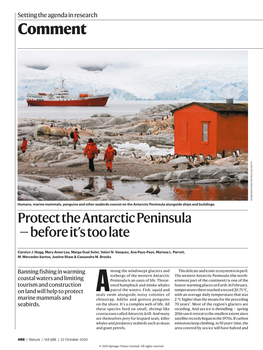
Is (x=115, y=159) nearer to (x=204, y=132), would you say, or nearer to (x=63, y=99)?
(x=63, y=99)

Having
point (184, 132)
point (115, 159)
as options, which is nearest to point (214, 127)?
point (184, 132)

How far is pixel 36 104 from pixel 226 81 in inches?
260

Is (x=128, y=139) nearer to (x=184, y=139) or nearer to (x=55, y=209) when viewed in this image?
(x=184, y=139)

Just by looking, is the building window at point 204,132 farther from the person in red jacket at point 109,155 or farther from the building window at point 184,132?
the person in red jacket at point 109,155

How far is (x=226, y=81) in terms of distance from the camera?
423 inches

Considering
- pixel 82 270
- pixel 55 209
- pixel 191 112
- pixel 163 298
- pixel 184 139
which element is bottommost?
pixel 163 298

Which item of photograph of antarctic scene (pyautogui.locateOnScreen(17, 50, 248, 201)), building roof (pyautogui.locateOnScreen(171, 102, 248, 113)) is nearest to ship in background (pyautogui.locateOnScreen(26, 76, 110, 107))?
photograph of antarctic scene (pyautogui.locateOnScreen(17, 50, 248, 201))

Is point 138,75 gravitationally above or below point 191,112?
above

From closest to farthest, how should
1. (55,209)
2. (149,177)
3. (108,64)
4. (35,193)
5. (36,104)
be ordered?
(55,209) → (35,193) → (108,64) → (149,177) → (36,104)

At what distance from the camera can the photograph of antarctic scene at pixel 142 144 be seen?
8.61m

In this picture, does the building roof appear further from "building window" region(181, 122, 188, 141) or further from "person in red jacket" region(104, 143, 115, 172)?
"person in red jacket" region(104, 143, 115, 172)

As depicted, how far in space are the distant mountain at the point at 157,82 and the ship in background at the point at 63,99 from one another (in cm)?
24

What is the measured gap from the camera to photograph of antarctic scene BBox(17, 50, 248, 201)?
339 inches

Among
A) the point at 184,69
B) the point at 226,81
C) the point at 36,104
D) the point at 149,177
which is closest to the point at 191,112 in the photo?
the point at 226,81
